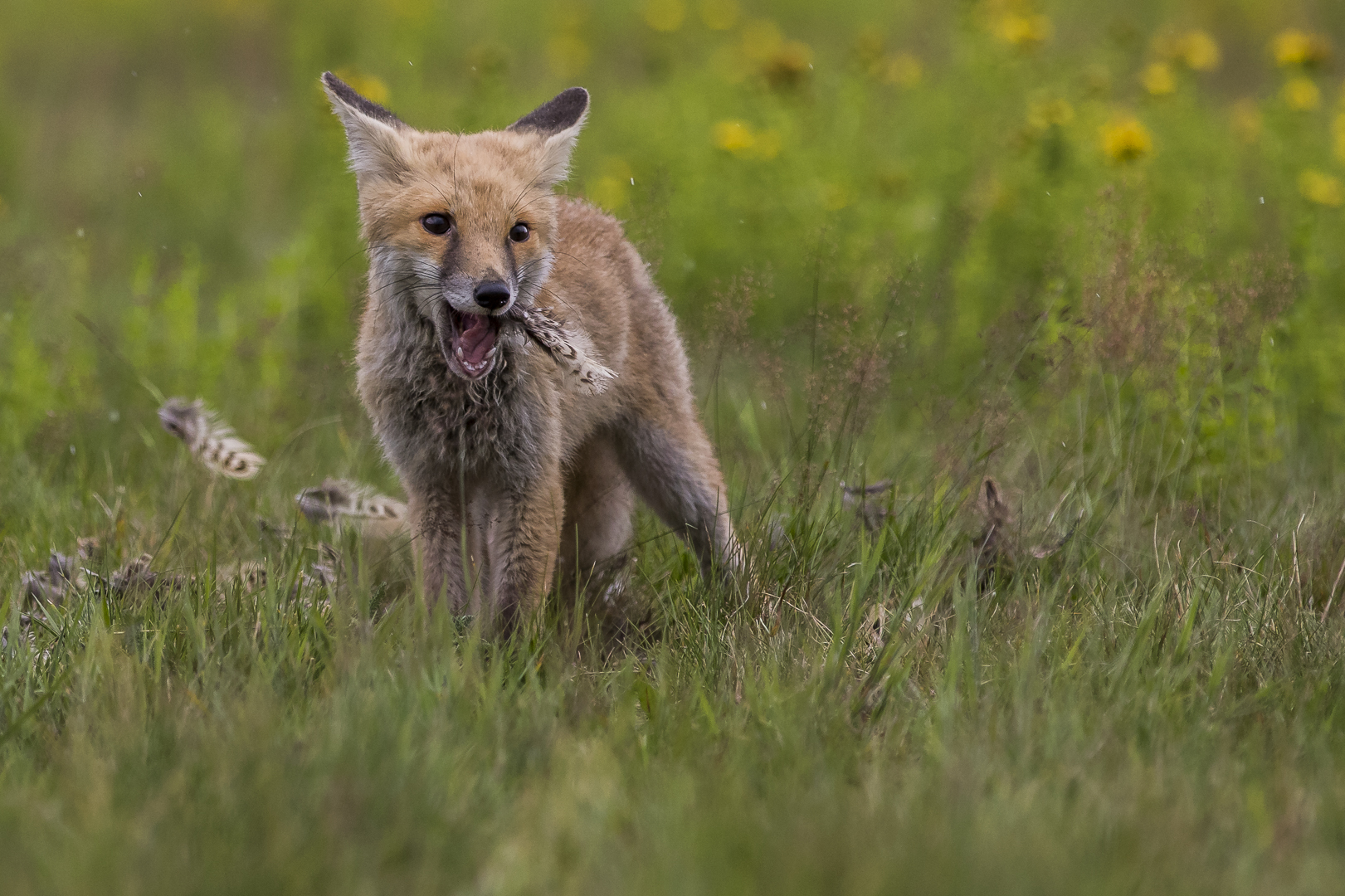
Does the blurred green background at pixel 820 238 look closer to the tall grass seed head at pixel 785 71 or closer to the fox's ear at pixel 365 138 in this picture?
the tall grass seed head at pixel 785 71

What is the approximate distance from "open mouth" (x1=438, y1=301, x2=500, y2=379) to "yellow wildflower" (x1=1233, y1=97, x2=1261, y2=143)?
5.74 metres

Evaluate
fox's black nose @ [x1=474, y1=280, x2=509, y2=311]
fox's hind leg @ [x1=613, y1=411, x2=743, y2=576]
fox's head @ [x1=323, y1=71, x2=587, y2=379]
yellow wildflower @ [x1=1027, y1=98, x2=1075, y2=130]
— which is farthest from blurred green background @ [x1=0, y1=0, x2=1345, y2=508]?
fox's black nose @ [x1=474, y1=280, x2=509, y2=311]

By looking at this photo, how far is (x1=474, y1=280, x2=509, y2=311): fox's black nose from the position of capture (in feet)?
11.0

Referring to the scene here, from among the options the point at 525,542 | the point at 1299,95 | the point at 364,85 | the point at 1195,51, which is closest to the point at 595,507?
the point at 525,542

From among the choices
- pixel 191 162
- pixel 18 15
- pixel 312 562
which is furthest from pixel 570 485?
pixel 18 15

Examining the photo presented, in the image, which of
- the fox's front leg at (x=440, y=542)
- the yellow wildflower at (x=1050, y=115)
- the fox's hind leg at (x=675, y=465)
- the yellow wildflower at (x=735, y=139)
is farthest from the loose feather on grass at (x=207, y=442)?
the yellow wildflower at (x=1050, y=115)

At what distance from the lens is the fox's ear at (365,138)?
12.2 feet

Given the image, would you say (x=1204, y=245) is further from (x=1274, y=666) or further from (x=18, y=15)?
(x=18, y=15)

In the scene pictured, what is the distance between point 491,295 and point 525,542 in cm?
92

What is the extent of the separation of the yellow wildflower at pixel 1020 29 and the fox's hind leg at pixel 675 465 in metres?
3.91

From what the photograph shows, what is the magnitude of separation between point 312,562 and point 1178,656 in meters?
2.63

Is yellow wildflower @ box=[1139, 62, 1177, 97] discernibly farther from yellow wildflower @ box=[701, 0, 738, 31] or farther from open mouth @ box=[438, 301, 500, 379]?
open mouth @ box=[438, 301, 500, 379]

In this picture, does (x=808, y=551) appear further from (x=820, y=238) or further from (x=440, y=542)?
(x=820, y=238)

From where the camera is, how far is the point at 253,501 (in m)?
4.81
